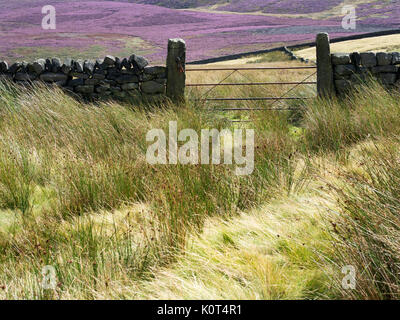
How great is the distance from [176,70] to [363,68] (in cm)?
274

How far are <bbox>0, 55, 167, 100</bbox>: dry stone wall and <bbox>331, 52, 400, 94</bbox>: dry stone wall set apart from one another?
2.58 m

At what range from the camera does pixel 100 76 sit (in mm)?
6867

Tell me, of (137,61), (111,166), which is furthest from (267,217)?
(137,61)

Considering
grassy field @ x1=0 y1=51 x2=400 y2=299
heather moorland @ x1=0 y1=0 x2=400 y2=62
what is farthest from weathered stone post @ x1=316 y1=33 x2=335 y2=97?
heather moorland @ x1=0 y1=0 x2=400 y2=62

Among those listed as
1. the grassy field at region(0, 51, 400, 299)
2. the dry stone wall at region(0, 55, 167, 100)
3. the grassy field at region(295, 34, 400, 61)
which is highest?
the grassy field at region(295, 34, 400, 61)

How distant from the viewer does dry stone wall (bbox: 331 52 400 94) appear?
6555mm

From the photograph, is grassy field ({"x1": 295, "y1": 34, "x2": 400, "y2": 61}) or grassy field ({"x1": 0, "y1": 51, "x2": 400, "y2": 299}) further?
grassy field ({"x1": 295, "y1": 34, "x2": 400, "y2": 61})

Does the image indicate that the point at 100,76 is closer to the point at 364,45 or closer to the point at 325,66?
the point at 325,66

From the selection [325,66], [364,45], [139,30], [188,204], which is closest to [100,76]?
[325,66]

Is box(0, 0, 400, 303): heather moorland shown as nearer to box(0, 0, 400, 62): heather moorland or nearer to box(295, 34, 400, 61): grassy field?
box(295, 34, 400, 61): grassy field

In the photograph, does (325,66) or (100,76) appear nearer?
(325,66)

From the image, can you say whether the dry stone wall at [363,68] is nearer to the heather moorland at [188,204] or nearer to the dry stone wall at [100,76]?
the heather moorland at [188,204]

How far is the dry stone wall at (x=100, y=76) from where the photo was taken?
6.79 meters

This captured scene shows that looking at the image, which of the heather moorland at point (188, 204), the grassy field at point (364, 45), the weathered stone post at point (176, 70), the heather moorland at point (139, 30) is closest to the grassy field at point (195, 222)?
the heather moorland at point (188, 204)
